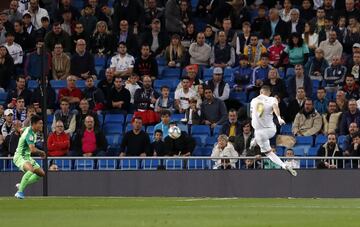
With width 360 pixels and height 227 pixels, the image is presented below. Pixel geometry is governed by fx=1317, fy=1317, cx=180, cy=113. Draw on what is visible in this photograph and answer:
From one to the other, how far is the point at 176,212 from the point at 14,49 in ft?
46.7

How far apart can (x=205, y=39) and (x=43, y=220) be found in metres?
13.9

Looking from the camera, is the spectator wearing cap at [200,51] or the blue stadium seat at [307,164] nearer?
the blue stadium seat at [307,164]

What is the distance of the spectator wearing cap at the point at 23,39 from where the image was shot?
34062 millimetres

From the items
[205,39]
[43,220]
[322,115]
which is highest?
[205,39]

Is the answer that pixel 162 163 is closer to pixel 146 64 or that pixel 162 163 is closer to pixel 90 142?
pixel 90 142

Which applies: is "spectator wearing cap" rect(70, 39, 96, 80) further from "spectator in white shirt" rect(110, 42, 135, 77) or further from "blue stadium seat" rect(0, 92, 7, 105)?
"blue stadium seat" rect(0, 92, 7, 105)

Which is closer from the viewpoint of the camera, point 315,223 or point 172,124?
point 315,223

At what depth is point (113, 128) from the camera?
30.8 m

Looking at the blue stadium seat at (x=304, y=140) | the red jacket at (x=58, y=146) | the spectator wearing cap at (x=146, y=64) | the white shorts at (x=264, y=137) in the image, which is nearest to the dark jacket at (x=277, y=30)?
the spectator wearing cap at (x=146, y=64)

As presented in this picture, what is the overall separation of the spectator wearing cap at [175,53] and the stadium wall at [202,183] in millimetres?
4537

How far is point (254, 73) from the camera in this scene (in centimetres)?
3052

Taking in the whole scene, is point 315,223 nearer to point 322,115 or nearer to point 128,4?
point 322,115

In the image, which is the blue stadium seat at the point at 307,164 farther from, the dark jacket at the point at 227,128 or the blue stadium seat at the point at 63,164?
the blue stadium seat at the point at 63,164

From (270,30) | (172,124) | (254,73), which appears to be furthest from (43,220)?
(270,30)
